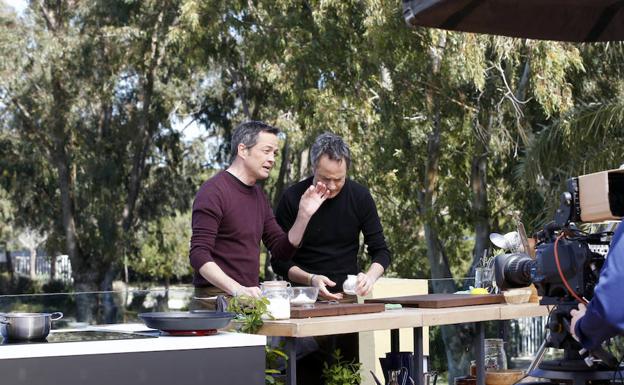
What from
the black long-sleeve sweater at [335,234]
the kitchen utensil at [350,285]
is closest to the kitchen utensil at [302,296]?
the kitchen utensil at [350,285]

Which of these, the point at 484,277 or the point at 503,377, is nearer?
the point at 503,377

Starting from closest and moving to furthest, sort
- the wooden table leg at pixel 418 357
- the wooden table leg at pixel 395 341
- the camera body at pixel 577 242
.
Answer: the camera body at pixel 577 242
the wooden table leg at pixel 418 357
the wooden table leg at pixel 395 341

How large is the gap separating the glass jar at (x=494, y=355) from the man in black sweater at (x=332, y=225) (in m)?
0.61

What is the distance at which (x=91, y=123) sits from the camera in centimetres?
1994

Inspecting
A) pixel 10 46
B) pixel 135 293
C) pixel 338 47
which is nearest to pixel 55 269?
pixel 10 46

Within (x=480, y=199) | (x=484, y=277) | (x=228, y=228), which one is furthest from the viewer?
(x=480, y=199)

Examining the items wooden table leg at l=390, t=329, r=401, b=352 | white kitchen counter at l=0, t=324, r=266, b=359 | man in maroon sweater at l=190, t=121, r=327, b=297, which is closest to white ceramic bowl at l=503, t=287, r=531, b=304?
wooden table leg at l=390, t=329, r=401, b=352

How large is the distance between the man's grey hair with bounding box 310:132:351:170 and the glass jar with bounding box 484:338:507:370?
3.51 ft

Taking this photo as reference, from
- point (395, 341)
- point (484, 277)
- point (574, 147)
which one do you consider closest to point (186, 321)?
point (395, 341)

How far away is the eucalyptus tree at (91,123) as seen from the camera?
18609 mm

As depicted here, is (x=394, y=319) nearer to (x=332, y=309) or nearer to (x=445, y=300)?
(x=332, y=309)

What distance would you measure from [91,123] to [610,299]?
18.2 m

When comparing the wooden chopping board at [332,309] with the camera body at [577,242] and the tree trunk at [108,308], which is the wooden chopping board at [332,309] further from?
the tree trunk at [108,308]

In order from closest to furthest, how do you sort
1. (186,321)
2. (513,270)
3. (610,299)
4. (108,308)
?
(610,299) → (186,321) → (513,270) → (108,308)
